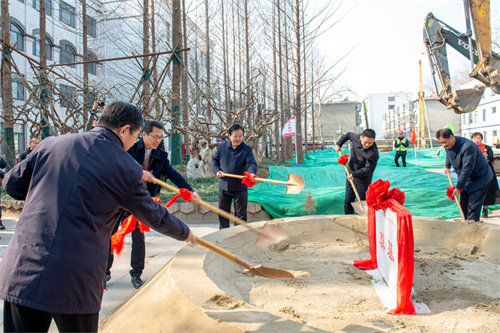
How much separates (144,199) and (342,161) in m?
4.16

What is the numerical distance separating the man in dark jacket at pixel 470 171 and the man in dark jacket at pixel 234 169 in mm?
2594

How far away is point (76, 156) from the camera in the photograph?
158 cm

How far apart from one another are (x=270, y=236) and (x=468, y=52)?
28.7 ft

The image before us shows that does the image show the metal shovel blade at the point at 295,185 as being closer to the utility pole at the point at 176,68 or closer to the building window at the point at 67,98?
the utility pole at the point at 176,68

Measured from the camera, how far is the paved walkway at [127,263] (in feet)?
10.1

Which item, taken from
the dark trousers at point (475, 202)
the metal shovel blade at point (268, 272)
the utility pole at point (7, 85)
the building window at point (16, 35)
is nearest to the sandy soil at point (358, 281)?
the metal shovel blade at point (268, 272)

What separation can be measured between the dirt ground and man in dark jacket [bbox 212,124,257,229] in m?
0.66

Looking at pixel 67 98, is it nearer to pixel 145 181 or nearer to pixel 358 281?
pixel 145 181

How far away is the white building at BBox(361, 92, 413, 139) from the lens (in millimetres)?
74188

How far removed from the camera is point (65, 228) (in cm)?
150

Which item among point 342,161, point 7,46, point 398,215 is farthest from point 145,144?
point 7,46

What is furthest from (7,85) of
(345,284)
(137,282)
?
(345,284)

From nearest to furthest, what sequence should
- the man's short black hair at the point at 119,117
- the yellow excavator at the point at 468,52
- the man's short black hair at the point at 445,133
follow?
the man's short black hair at the point at 119,117 → the man's short black hair at the point at 445,133 → the yellow excavator at the point at 468,52

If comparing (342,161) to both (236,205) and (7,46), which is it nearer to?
(236,205)
